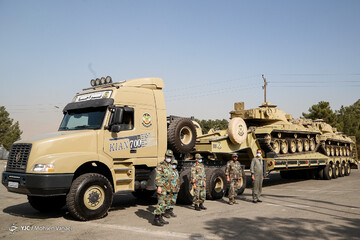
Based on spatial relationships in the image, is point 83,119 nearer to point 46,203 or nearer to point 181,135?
point 46,203

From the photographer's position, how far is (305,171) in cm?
2016

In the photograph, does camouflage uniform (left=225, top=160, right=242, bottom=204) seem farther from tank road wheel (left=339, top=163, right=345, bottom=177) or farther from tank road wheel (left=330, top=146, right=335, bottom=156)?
tank road wheel (left=339, top=163, right=345, bottom=177)

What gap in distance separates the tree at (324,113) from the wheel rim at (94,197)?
40574 mm

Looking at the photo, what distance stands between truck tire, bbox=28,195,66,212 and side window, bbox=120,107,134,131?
2830 millimetres

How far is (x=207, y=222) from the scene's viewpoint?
7359mm

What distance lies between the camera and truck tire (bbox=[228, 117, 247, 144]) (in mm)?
12414

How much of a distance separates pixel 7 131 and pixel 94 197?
170 ft

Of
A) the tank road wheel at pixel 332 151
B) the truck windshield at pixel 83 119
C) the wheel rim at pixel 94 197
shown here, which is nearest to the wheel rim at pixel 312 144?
the tank road wheel at pixel 332 151

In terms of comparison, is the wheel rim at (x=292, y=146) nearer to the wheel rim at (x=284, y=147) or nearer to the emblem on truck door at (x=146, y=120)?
the wheel rim at (x=284, y=147)

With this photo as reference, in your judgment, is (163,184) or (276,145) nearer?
(163,184)

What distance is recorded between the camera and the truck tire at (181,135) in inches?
385

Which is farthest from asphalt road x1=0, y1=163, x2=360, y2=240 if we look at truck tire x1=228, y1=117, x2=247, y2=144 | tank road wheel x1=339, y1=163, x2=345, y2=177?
tank road wheel x1=339, y1=163, x2=345, y2=177

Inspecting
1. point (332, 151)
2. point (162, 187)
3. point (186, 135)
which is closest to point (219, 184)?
point (186, 135)

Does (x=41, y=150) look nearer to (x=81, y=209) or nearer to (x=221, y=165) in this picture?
(x=81, y=209)
